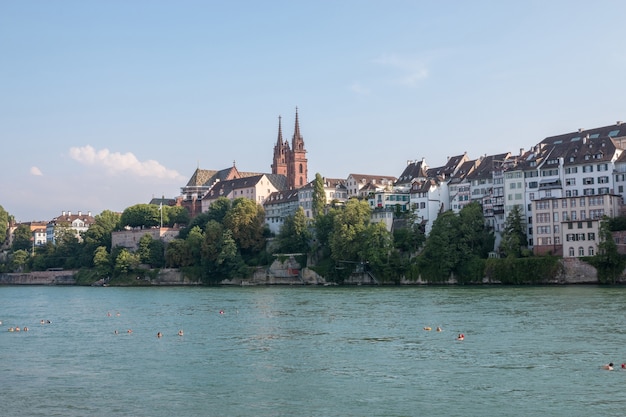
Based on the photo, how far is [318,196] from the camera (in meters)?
130

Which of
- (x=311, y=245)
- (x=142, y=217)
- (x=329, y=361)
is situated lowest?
(x=329, y=361)

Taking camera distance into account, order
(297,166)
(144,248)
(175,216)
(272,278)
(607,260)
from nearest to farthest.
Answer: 1. (607,260)
2. (272,278)
3. (144,248)
4. (175,216)
5. (297,166)

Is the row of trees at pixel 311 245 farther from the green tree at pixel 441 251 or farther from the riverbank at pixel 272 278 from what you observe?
the riverbank at pixel 272 278

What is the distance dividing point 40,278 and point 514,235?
99731 millimetres

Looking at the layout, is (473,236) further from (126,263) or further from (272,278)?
(126,263)

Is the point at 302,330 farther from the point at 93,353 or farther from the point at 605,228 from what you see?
the point at 605,228

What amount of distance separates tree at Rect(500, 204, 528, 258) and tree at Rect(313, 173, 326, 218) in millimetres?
36440

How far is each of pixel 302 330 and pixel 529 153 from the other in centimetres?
6802

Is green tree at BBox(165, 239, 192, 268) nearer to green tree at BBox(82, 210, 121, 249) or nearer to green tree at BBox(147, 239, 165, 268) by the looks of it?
green tree at BBox(147, 239, 165, 268)

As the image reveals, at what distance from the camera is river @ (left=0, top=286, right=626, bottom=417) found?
2859 centimetres

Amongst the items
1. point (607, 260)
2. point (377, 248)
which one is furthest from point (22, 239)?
point (607, 260)

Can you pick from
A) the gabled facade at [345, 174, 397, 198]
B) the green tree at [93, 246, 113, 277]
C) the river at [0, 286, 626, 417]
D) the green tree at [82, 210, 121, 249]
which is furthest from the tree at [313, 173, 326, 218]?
the river at [0, 286, 626, 417]

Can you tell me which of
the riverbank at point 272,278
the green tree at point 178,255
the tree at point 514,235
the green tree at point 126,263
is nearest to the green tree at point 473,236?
the tree at point 514,235

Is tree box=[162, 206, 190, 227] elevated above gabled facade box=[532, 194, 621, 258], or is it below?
above
